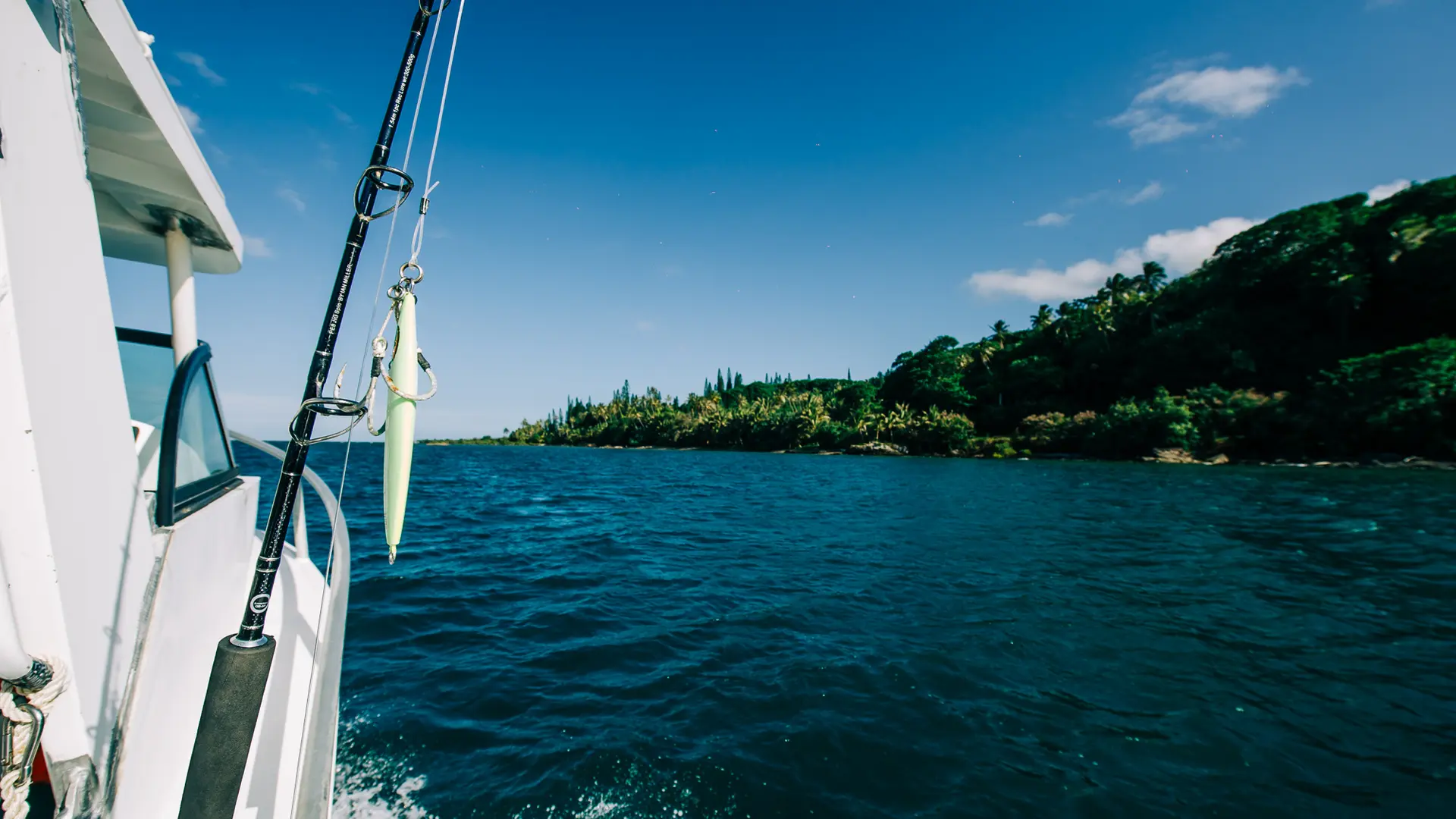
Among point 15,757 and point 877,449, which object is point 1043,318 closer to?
point 877,449

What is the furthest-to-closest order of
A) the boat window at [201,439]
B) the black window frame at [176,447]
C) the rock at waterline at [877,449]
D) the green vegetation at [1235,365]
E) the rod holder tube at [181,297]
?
the rock at waterline at [877,449] < the green vegetation at [1235,365] < the rod holder tube at [181,297] < the boat window at [201,439] < the black window frame at [176,447]

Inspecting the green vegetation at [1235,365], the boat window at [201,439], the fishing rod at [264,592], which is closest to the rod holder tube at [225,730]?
the fishing rod at [264,592]

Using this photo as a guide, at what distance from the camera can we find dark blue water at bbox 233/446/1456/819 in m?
4.51

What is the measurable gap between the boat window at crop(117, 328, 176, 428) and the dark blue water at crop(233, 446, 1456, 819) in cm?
323

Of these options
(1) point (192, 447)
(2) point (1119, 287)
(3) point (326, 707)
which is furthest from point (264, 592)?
(2) point (1119, 287)

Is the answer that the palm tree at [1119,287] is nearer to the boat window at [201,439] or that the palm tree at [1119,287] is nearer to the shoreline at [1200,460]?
the shoreline at [1200,460]

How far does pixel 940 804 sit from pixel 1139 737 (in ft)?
7.58

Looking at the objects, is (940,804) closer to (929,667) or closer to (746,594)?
(929,667)

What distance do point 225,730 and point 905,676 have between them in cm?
605

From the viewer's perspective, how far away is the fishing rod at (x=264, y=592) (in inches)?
89.7

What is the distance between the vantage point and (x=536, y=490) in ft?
89.3

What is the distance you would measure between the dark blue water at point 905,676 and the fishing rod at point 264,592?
8.22ft

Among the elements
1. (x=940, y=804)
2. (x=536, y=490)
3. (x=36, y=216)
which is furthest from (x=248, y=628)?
(x=536, y=490)

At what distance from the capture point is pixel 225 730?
7.59 ft
